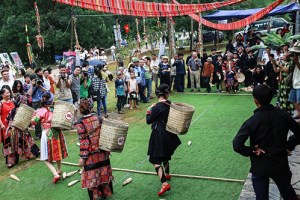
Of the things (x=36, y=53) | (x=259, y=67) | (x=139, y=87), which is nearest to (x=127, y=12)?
(x=139, y=87)

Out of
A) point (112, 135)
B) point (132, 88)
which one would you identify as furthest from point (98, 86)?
point (112, 135)

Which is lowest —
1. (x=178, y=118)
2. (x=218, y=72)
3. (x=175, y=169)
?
(x=175, y=169)

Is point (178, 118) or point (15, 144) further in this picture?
point (15, 144)

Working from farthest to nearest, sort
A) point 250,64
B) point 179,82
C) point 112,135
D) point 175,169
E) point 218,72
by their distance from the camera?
point 179,82 → point 218,72 → point 250,64 → point 175,169 → point 112,135

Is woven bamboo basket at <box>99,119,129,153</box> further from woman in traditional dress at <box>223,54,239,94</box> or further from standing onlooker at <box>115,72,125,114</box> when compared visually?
woman in traditional dress at <box>223,54,239,94</box>

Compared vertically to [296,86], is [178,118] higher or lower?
lower

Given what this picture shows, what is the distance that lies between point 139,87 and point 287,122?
8771 mm

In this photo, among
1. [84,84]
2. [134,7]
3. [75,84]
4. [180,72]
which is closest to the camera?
[134,7]

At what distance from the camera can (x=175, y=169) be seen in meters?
5.92

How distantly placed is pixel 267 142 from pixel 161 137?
196 centimetres

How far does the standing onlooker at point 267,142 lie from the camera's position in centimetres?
319

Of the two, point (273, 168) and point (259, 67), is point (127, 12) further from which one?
point (259, 67)

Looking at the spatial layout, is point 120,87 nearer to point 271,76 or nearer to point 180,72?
point 180,72

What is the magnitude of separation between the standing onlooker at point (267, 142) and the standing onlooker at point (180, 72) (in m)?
9.75
